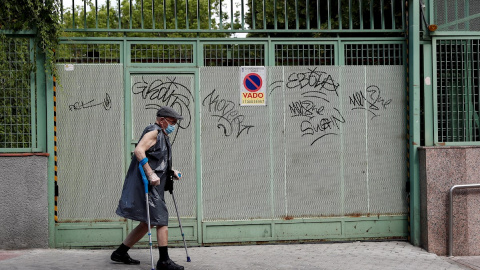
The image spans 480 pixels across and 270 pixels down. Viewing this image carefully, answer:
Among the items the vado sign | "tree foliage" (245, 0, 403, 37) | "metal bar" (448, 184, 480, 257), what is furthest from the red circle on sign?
"metal bar" (448, 184, 480, 257)

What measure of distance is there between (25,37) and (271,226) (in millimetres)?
4221

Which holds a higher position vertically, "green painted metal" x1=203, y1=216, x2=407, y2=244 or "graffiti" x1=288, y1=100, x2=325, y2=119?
"graffiti" x1=288, y1=100, x2=325, y2=119

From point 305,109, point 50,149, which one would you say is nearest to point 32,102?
point 50,149

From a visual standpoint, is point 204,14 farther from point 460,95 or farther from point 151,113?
point 460,95

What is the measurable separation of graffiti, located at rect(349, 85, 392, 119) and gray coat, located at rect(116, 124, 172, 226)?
10.1 feet

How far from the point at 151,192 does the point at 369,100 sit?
3585 mm

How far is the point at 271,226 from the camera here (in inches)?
324

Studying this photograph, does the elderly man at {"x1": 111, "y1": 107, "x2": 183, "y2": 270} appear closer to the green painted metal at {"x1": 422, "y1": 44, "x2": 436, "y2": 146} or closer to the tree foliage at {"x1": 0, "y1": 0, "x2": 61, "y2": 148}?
the tree foliage at {"x1": 0, "y1": 0, "x2": 61, "y2": 148}

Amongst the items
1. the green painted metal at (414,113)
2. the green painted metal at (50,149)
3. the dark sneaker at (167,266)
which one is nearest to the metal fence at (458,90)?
the green painted metal at (414,113)

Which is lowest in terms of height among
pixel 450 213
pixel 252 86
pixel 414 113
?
pixel 450 213

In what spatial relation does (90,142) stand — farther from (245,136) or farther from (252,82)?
(252,82)

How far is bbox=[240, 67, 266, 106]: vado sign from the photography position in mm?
8219

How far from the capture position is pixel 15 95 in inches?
311

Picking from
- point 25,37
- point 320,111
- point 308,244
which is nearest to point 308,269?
point 308,244
